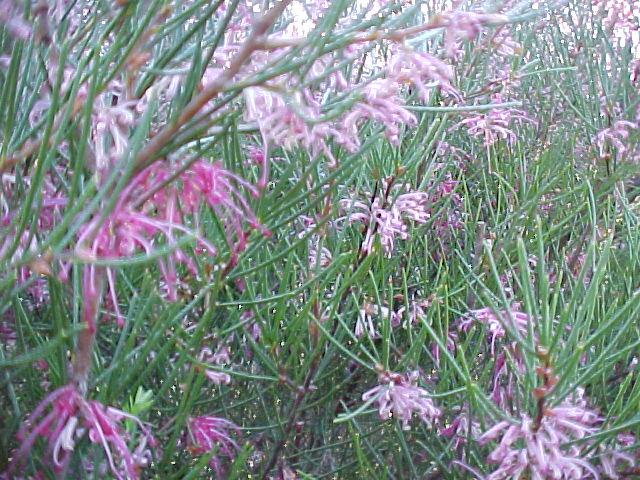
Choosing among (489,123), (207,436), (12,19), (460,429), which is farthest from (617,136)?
(12,19)

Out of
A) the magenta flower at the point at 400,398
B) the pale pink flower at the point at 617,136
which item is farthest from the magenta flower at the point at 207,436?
the pale pink flower at the point at 617,136

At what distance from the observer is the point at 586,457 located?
1318 mm

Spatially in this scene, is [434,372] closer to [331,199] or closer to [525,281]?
[331,199]

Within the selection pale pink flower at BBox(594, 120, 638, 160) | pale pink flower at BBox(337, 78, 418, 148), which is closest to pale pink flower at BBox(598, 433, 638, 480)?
pale pink flower at BBox(337, 78, 418, 148)

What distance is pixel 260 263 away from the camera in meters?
1.57

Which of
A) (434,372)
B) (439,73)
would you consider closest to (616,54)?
(434,372)

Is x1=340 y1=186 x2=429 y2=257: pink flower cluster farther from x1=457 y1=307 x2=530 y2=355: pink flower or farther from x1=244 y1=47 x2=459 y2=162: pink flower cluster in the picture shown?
x1=244 y1=47 x2=459 y2=162: pink flower cluster

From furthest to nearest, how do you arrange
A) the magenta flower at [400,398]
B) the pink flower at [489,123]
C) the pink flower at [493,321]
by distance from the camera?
the pink flower at [489,123]
the pink flower at [493,321]
the magenta flower at [400,398]

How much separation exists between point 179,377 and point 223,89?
0.96 meters

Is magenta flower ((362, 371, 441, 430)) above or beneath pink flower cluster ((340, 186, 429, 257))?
beneath

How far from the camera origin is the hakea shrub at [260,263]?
3.00 ft

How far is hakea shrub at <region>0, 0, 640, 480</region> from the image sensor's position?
914 mm

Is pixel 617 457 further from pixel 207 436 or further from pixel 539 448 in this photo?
pixel 207 436

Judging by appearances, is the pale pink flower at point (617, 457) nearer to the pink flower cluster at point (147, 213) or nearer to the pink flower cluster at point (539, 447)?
the pink flower cluster at point (539, 447)
